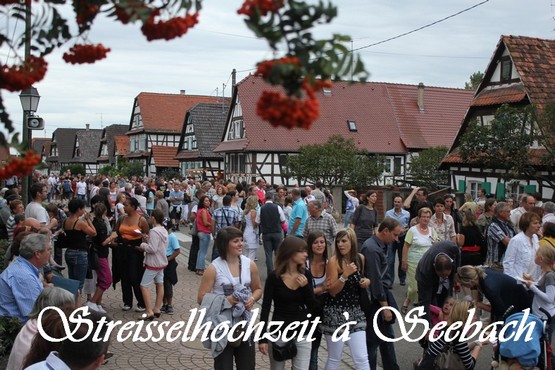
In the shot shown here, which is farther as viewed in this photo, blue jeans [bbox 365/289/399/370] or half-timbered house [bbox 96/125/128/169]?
half-timbered house [bbox 96/125/128/169]

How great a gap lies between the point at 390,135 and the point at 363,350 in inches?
1694

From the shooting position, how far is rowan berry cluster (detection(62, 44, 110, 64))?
2.92 m

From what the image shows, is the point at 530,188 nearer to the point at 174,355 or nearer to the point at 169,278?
the point at 169,278

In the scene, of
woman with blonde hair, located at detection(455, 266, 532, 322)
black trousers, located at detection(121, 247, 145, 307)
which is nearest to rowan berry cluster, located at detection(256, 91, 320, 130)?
woman with blonde hair, located at detection(455, 266, 532, 322)

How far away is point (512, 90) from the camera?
27391 millimetres

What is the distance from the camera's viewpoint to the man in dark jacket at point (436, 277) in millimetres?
7672

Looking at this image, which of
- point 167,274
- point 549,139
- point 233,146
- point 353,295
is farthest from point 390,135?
point 353,295

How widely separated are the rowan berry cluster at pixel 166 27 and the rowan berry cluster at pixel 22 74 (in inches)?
20.1

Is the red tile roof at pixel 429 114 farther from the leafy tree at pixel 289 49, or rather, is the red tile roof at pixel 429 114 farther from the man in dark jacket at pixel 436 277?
the leafy tree at pixel 289 49

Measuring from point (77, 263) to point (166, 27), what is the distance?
764 centimetres

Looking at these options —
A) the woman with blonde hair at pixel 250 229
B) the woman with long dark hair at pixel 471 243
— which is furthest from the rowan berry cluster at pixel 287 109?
the woman with blonde hair at pixel 250 229

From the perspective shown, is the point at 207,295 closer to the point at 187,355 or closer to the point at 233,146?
the point at 187,355

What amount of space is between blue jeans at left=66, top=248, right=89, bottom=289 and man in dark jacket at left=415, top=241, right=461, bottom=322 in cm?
463

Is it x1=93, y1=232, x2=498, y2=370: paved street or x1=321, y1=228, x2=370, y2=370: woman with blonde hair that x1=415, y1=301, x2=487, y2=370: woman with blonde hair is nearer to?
x1=321, y1=228, x2=370, y2=370: woman with blonde hair
